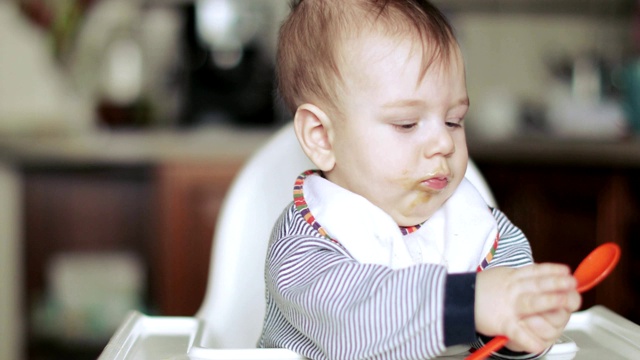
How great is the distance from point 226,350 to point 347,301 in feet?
0.46

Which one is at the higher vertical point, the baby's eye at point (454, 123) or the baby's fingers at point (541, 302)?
the baby's eye at point (454, 123)

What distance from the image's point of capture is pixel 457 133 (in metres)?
0.85

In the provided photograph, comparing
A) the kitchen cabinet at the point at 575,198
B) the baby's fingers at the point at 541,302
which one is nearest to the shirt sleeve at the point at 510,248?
the baby's fingers at the point at 541,302

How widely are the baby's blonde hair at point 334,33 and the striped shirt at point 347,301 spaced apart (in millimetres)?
141

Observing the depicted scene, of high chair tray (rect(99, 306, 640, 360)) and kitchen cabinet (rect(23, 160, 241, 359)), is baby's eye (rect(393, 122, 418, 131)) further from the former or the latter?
kitchen cabinet (rect(23, 160, 241, 359))

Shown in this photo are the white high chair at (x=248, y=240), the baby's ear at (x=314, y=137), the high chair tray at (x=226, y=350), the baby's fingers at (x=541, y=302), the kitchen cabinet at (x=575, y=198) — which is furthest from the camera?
the kitchen cabinet at (x=575, y=198)

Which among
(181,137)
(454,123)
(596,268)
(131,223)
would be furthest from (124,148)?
(596,268)

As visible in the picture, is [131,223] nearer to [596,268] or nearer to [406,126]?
[406,126]

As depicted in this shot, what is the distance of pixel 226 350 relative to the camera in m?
0.78

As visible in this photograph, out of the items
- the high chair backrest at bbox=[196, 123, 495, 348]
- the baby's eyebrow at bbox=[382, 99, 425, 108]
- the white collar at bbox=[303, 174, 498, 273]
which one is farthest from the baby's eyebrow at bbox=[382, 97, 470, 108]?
the high chair backrest at bbox=[196, 123, 495, 348]

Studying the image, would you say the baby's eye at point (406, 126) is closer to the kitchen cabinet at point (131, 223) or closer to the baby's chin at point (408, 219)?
the baby's chin at point (408, 219)

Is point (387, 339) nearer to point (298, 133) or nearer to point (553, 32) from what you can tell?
point (298, 133)

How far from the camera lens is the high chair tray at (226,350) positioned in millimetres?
790

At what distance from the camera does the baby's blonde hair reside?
0.83m
